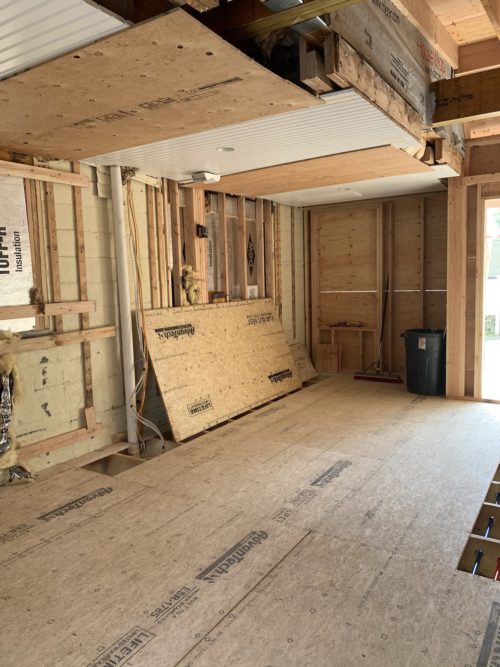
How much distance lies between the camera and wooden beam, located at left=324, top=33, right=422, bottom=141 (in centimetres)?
258

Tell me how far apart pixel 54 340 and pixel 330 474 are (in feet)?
8.05

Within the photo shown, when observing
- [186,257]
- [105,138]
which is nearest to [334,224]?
[186,257]

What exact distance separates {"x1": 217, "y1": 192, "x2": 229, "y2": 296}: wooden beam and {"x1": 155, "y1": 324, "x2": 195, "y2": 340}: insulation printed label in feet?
3.28

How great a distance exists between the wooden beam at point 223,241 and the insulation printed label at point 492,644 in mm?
4483

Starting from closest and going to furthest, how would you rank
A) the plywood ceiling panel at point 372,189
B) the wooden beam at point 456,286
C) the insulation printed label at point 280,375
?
the plywood ceiling panel at point 372,189 → the wooden beam at point 456,286 → the insulation printed label at point 280,375

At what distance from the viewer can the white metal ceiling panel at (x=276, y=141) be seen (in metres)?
3.24

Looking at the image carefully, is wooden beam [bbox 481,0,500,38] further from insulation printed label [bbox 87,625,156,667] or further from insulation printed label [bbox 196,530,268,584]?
insulation printed label [bbox 87,625,156,667]

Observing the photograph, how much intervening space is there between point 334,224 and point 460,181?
223 centimetres

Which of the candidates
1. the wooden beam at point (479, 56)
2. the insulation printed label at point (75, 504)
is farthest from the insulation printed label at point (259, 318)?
the wooden beam at point (479, 56)

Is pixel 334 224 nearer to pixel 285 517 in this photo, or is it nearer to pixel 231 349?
pixel 231 349

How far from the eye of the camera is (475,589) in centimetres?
239

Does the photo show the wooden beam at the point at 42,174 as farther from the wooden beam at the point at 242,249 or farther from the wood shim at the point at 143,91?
the wooden beam at the point at 242,249

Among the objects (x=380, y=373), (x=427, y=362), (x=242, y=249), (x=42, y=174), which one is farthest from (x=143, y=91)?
(x=380, y=373)

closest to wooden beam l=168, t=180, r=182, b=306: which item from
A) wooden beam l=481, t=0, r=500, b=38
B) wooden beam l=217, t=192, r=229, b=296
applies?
wooden beam l=217, t=192, r=229, b=296
